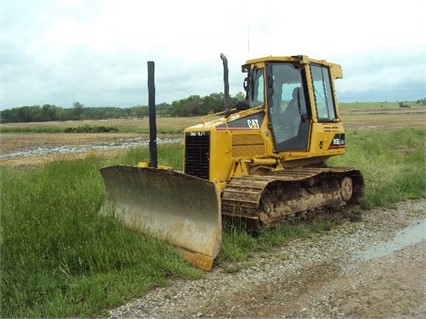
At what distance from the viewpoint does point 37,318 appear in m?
4.33

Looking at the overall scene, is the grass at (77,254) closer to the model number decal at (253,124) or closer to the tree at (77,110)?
the model number decal at (253,124)

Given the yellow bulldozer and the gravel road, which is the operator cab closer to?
the yellow bulldozer

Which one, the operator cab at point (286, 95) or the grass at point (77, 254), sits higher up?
the operator cab at point (286, 95)

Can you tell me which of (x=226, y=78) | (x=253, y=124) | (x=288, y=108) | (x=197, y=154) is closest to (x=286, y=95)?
(x=288, y=108)

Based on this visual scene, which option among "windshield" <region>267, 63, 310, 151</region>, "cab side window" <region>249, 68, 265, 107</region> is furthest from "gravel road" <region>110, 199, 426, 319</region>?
"cab side window" <region>249, 68, 265, 107</region>

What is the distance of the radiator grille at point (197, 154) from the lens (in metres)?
7.43

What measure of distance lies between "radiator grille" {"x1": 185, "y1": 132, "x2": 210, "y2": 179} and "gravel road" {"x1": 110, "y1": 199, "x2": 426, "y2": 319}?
1.80m

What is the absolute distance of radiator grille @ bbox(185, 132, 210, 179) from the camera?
743cm

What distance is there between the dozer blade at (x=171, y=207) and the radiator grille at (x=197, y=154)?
852 mm

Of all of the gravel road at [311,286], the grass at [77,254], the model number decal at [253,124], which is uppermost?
the model number decal at [253,124]

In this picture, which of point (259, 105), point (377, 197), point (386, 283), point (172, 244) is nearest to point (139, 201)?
point (172, 244)

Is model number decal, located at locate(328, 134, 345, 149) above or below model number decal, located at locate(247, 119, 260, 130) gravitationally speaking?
below

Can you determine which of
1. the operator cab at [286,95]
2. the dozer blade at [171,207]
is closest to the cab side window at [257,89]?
the operator cab at [286,95]

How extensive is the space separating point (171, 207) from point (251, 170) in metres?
1.72
